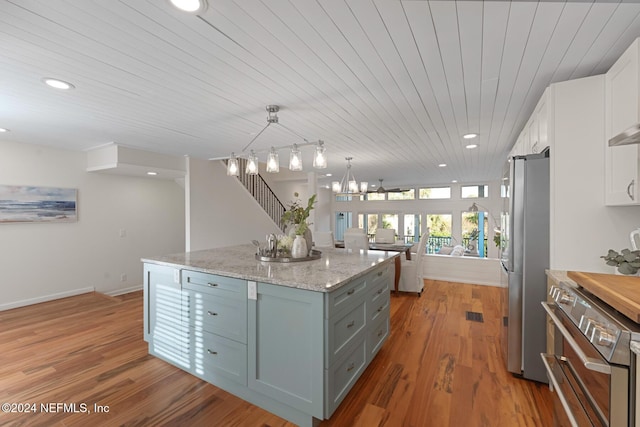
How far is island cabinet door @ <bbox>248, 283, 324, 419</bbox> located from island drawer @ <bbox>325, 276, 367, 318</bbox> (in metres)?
0.06

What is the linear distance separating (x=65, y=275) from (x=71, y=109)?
3117 millimetres

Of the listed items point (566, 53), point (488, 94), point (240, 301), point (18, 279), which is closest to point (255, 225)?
point (18, 279)

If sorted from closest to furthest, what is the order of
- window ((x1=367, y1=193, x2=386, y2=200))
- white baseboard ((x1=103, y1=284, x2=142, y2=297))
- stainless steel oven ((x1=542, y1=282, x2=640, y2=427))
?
stainless steel oven ((x1=542, y1=282, x2=640, y2=427))
white baseboard ((x1=103, y1=284, x2=142, y2=297))
window ((x1=367, y1=193, x2=386, y2=200))

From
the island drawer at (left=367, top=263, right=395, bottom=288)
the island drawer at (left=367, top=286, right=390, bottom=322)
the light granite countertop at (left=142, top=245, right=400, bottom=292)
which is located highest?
the light granite countertop at (left=142, top=245, right=400, bottom=292)

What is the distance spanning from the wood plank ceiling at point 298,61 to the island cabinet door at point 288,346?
151cm

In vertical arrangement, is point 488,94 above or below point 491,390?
above

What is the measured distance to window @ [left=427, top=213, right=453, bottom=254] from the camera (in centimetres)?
934

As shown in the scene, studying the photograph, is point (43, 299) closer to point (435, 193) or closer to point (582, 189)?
point (582, 189)

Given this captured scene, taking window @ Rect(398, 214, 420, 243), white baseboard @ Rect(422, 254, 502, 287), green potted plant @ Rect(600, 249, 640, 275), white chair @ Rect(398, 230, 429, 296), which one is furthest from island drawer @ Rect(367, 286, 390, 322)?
window @ Rect(398, 214, 420, 243)

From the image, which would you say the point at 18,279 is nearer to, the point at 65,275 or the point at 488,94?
the point at 65,275

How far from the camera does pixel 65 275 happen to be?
4297 mm

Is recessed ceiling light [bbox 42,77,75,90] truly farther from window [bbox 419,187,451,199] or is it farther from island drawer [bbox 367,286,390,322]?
window [bbox 419,187,451,199]

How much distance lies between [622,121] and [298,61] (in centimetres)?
198

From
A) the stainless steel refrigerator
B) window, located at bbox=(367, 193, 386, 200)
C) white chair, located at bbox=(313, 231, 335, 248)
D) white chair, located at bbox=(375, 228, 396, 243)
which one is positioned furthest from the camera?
window, located at bbox=(367, 193, 386, 200)
